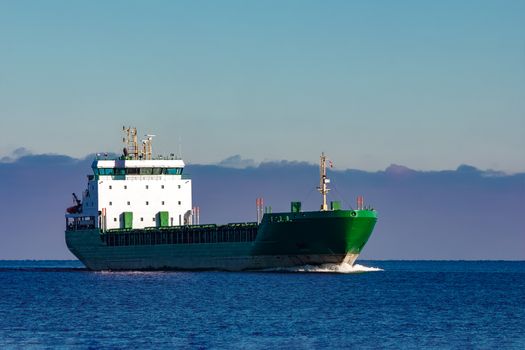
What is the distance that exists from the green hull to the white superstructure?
227 cm

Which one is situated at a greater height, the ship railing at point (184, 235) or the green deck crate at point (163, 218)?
the green deck crate at point (163, 218)

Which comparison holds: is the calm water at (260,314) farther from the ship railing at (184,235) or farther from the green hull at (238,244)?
the ship railing at (184,235)

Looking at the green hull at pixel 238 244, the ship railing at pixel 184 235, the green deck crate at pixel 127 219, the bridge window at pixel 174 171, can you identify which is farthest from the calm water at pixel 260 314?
the bridge window at pixel 174 171

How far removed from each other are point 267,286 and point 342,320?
23.7 m

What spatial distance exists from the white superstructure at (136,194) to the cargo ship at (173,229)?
0.32 ft

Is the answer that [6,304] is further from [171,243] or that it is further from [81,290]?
[171,243]

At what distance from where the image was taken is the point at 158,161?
115625mm

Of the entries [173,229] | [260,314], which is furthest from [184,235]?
[260,314]

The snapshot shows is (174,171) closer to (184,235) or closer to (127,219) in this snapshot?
(127,219)

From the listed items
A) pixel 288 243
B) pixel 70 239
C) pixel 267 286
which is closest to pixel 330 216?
pixel 288 243

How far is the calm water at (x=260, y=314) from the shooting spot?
5281 centimetres

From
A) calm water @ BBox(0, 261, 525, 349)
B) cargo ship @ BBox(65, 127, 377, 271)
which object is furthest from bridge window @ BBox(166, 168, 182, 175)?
calm water @ BBox(0, 261, 525, 349)

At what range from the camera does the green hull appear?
94812 mm

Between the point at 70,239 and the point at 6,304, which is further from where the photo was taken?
the point at 70,239
